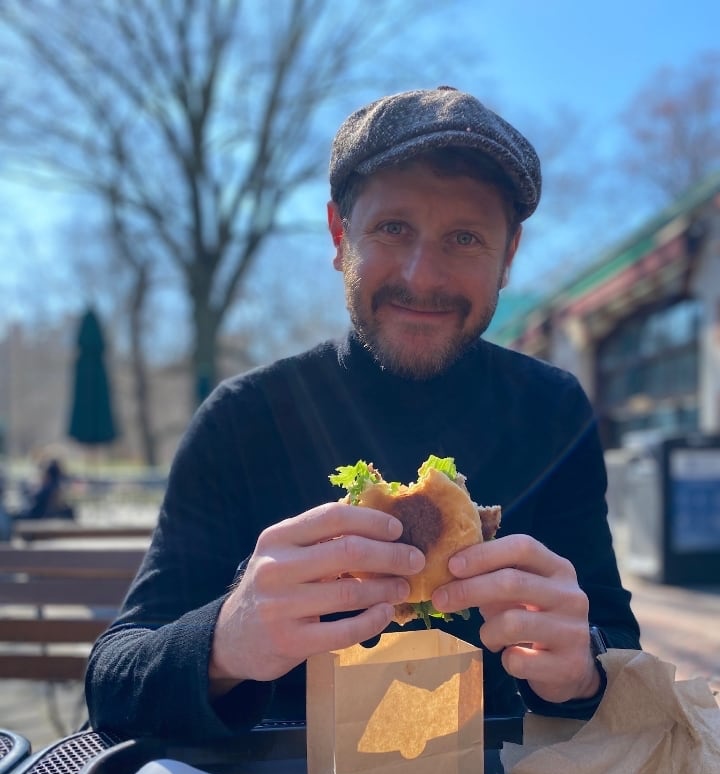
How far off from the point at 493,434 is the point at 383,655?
2.90 ft

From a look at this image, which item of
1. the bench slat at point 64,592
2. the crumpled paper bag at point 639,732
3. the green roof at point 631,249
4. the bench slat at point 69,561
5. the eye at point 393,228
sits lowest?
the bench slat at point 64,592

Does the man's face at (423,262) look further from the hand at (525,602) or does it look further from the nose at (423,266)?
the hand at (525,602)

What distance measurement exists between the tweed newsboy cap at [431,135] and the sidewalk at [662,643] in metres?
2.13

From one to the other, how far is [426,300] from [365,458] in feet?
1.40

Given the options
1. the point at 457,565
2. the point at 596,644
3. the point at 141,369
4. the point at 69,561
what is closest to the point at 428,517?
the point at 457,565

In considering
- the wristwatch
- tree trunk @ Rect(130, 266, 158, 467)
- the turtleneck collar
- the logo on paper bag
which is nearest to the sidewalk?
the turtleneck collar

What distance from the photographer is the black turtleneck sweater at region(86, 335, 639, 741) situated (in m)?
1.79

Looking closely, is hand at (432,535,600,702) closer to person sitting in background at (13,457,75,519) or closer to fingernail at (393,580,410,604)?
fingernail at (393,580,410,604)

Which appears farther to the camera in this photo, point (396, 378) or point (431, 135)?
point (396, 378)

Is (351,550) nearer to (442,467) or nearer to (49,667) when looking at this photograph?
(442,467)

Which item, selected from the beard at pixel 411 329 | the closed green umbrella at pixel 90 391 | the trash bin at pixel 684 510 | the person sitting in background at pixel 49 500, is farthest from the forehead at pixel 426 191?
the closed green umbrella at pixel 90 391

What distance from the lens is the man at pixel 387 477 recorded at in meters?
1.28

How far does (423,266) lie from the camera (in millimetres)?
1795

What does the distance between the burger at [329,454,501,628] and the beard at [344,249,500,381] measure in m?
0.48
